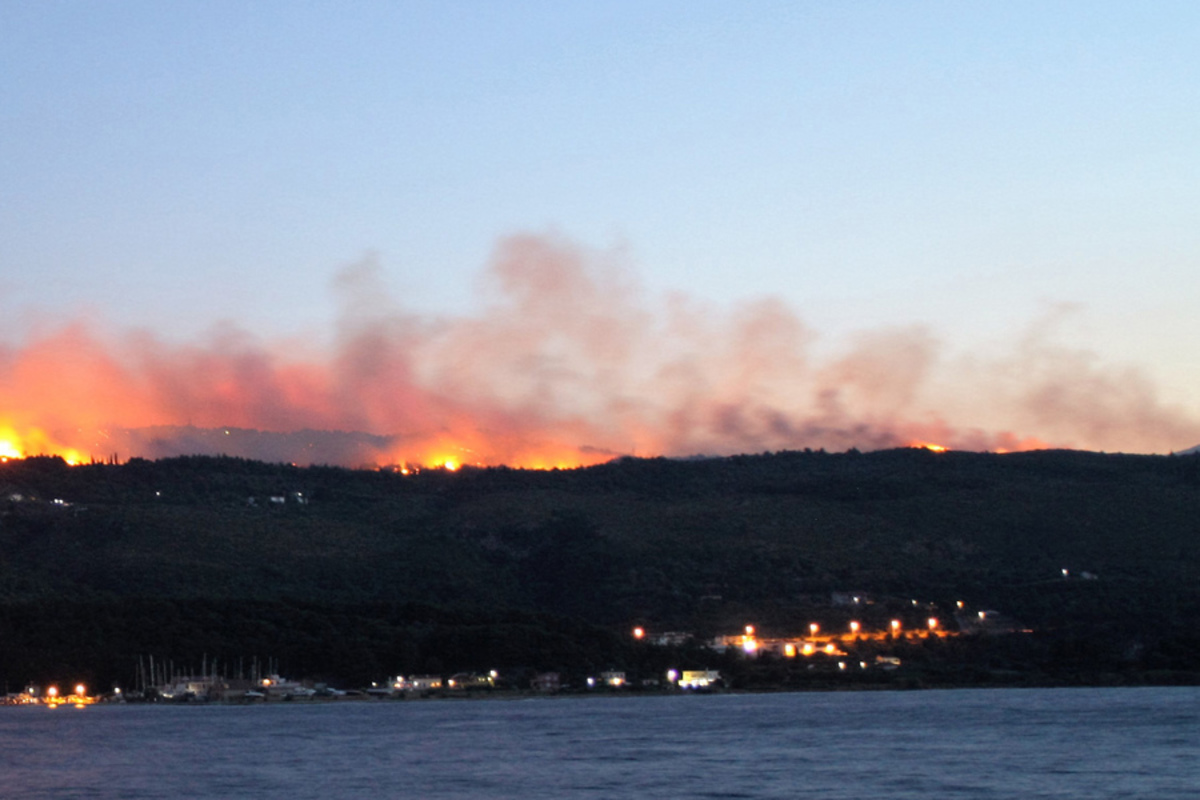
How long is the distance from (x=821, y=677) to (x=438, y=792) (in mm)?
67450

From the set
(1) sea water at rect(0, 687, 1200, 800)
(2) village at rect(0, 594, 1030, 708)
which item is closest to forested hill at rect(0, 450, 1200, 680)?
(2) village at rect(0, 594, 1030, 708)

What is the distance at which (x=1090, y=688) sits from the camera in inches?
4471

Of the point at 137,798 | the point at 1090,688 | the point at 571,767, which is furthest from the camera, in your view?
the point at 1090,688

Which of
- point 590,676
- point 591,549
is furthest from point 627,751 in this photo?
point 591,549

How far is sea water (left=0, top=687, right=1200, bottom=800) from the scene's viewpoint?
178ft

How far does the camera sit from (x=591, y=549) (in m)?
145

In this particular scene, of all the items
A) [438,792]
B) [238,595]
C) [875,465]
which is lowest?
[438,792]

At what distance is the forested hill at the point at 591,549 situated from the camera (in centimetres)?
11894

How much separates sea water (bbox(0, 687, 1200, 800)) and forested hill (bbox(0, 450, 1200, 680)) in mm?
16119

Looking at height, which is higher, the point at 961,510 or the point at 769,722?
the point at 961,510

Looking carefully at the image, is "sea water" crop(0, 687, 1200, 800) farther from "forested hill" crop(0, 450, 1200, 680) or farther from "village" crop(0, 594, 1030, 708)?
"forested hill" crop(0, 450, 1200, 680)

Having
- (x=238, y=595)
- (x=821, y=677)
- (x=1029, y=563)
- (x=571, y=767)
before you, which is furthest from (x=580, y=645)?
(x=571, y=767)

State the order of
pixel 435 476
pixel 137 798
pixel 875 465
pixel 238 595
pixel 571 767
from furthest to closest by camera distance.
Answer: pixel 435 476
pixel 875 465
pixel 238 595
pixel 571 767
pixel 137 798

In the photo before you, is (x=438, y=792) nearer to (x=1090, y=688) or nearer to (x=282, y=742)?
(x=282, y=742)
